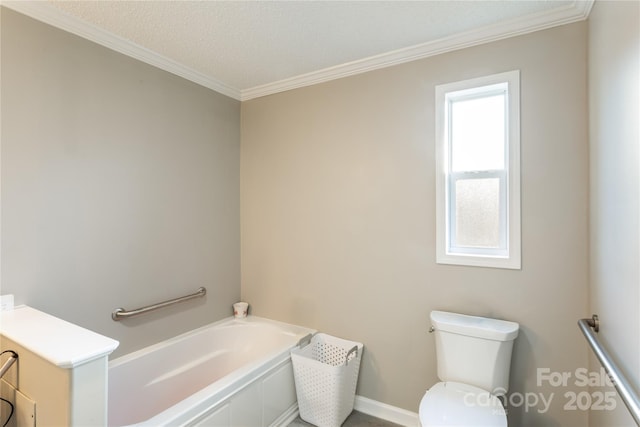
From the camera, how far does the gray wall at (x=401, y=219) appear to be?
1.64 metres

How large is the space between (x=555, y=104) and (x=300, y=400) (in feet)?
7.58

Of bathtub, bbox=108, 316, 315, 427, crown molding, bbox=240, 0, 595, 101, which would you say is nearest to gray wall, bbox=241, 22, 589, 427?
crown molding, bbox=240, 0, 595, 101

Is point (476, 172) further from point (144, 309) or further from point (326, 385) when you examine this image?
point (144, 309)

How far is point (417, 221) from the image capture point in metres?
2.01

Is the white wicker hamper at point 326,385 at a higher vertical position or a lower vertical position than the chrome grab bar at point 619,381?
lower

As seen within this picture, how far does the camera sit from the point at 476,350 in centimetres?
166


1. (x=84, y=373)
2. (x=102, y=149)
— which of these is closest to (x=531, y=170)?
(x=84, y=373)

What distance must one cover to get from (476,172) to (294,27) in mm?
1364

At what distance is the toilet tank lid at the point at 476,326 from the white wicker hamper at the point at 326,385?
0.64 m

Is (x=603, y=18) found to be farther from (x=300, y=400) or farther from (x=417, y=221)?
(x=300, y=400)

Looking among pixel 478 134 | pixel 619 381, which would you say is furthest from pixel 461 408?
pixel 478 134

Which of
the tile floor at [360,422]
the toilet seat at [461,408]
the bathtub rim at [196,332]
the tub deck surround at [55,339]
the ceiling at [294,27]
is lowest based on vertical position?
the tile floor at [360,422]

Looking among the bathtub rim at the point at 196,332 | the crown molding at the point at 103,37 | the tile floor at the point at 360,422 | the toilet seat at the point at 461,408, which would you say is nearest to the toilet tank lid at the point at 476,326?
the toilet seat at the point at 461,408

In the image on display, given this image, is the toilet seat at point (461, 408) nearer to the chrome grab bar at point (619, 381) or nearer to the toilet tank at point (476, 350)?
the toilet tank at point (476, 350)
